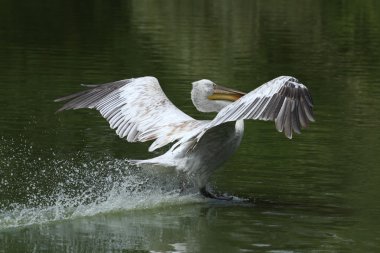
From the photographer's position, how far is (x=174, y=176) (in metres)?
9.98

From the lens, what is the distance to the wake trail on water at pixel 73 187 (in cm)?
941

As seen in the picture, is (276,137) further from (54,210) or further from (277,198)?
(54,210)

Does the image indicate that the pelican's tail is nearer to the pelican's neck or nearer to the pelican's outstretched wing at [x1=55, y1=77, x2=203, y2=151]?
the pelican's outstretched wing at [x1=55, y1=77, x2=203, y2=151]

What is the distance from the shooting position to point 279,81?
9133 millimetres

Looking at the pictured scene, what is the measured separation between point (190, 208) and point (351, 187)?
67.3 inches

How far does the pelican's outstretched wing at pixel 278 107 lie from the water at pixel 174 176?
0.92 m

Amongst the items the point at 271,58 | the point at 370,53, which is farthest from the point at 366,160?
the point at 370,53

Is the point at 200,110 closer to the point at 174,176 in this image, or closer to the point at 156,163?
the point at 174,176

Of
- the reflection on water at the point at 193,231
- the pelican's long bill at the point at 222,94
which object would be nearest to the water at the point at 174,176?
the reflection on water at the point at 193,231

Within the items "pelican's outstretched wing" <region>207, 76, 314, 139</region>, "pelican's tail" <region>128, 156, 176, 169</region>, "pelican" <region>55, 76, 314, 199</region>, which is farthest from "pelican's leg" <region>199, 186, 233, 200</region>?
"pelican's outstretched wing" <region>207, 76, 314, 139</region>

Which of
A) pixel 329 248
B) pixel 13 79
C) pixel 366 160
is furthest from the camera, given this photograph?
pixel 13 79

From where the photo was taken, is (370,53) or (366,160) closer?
(366,160)

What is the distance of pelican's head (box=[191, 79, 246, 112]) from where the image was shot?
1008 centimetres

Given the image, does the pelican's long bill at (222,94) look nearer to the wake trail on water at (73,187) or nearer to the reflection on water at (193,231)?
the wake trail on water at (73,187)
